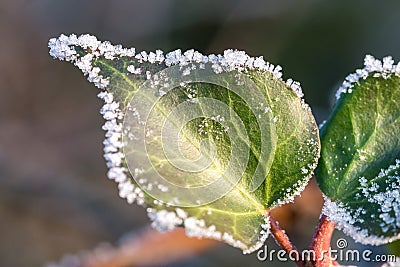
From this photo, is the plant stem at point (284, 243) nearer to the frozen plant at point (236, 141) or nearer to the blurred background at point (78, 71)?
the frozen plant at point (236, 141)

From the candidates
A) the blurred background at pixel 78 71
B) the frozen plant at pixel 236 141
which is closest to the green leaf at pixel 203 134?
Result: the frozen plant at pixel 236 141

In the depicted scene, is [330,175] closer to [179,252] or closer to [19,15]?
[179,252]

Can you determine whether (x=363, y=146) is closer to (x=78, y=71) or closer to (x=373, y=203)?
(x=373, y=203)

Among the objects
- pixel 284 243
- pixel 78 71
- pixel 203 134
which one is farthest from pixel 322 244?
pixel 78 71

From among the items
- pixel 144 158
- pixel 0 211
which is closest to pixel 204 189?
pixel 144 158

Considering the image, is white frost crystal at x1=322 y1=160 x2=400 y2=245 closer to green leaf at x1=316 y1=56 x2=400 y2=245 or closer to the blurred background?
green leaf at x1=316 y1=56 x2=400 y2=245

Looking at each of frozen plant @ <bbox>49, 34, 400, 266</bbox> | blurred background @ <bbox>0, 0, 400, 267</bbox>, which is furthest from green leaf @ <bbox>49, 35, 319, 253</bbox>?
blurred background @ <bbox>0, 0, 400, 267</bbox>
